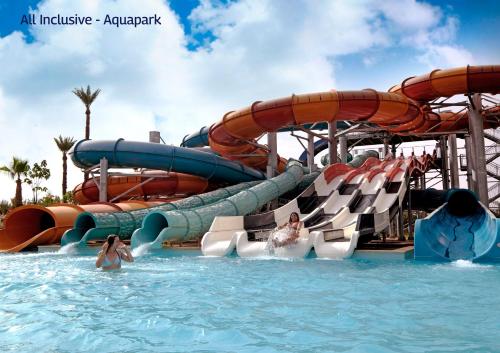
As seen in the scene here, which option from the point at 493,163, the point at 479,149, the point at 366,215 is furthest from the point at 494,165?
the point at 366,215

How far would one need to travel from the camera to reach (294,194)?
15.8 metres

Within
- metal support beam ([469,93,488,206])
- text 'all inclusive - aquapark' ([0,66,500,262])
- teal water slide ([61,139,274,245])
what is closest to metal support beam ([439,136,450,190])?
text 'all inclusive - aquapark' ([0,66,500,262])

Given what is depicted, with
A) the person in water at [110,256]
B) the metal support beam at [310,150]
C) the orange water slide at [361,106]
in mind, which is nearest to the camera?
the person in water at [110,256]

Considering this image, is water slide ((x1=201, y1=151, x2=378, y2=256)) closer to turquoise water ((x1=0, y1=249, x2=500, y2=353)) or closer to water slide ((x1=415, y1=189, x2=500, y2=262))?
turquoise water ((x1=0, y1=249, x2=500, y2=353))

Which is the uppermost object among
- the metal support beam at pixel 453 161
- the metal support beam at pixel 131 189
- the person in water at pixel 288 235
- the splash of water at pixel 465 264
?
the metal support beam at pixel 453 161

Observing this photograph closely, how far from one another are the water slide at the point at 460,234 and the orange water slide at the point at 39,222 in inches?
299

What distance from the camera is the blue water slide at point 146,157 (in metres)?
15.0

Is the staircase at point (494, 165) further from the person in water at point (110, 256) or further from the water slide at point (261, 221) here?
the person in water at point (110, 256)

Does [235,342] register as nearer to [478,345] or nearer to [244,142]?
[478,345]

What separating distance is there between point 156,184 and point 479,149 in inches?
401

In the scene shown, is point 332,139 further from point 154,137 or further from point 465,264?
point 465,264

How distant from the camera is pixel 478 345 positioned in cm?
293

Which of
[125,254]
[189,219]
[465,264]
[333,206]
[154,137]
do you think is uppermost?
[154,137]

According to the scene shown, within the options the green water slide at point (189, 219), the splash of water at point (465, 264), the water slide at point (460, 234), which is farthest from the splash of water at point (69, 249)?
the splash of water at point (465, 264)
